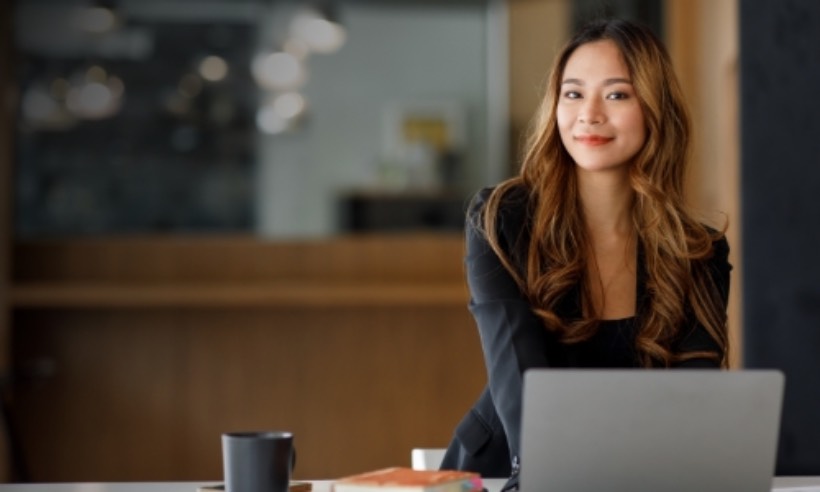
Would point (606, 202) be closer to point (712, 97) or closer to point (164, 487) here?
point (164, 487)

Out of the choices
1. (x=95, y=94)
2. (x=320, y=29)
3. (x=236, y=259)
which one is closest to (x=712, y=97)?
(x=320, y=29)

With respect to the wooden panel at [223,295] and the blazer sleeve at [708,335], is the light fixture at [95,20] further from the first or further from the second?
the blazer sleeve at [708,335]

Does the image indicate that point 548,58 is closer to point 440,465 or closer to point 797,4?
point 797,4

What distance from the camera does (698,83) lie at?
551 cm

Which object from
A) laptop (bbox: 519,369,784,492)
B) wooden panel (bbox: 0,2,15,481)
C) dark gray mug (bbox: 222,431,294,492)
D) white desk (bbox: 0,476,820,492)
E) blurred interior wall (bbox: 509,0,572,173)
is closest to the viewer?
laptop (bbox: 519,369,784,492)

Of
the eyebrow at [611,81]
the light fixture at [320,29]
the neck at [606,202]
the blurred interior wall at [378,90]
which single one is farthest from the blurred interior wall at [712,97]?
the eyebrow at [611,81]

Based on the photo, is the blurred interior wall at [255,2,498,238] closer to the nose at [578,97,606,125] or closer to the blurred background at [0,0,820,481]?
the blurred background at [0,0,820,481]

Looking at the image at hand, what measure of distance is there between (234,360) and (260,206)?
33.6 inches

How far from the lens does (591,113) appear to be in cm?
194

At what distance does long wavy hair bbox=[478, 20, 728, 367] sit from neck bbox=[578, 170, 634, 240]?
0.01 meters

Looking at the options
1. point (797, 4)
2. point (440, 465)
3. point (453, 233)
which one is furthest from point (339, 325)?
point (440, 465)

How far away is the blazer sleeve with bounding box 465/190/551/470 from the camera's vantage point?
180cm

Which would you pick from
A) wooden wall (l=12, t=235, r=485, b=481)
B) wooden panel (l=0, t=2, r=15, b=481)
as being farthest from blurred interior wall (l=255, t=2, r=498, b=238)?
wooden panel (l=0, t=2, r=15, b=481)

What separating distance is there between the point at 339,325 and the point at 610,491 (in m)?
3.82
